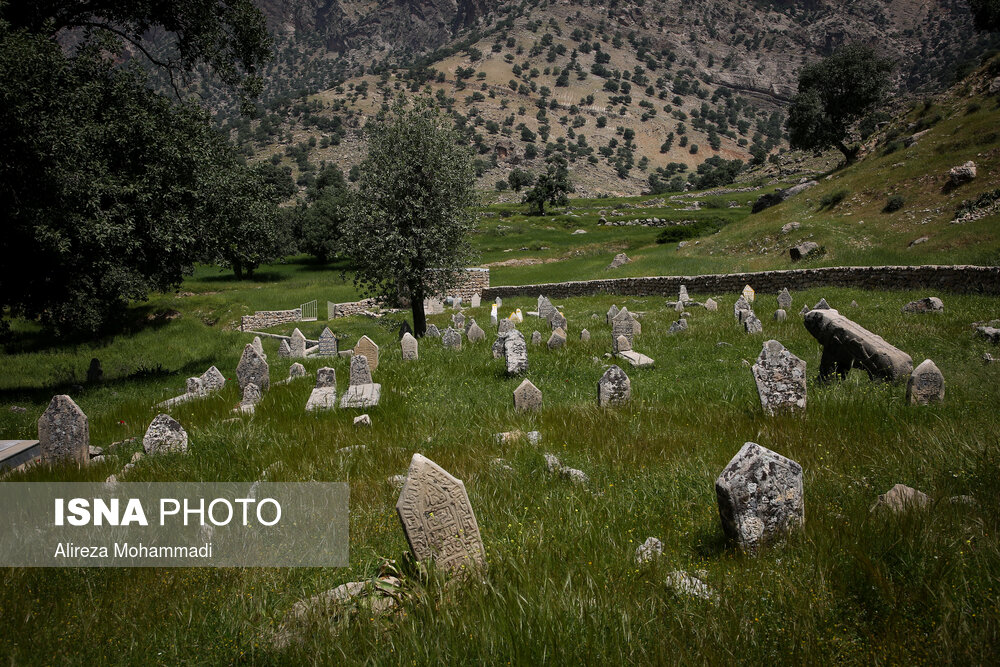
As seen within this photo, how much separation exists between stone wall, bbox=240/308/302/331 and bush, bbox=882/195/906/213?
3459 centimetres

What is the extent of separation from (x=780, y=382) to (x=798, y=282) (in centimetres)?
1957

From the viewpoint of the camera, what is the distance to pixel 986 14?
4231 centimetres

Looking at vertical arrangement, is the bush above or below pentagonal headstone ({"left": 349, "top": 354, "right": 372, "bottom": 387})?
above

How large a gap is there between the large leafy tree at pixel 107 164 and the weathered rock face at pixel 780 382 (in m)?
15.0

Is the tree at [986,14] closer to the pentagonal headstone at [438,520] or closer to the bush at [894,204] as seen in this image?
the bush at [894,204]

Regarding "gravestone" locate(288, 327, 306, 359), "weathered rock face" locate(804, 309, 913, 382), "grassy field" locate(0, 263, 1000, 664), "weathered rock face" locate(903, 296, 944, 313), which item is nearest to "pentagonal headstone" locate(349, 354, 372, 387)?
"grassy field" locate(0, 263, 1000, 664)

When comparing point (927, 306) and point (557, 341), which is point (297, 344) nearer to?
point (557, 341)

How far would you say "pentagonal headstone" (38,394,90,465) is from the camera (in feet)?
22.9

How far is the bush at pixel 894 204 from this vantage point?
1078 inches

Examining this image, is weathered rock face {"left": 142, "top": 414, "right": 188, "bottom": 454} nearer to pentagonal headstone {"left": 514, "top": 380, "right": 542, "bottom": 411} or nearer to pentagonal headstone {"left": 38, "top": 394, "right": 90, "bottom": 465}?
pentagonal headstone {"left": 38, "top": 394, "right": 90, "bottom": 465}

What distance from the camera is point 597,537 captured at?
370cm

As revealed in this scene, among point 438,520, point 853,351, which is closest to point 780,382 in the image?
point 853,351

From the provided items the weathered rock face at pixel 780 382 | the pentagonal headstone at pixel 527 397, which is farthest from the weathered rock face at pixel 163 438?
the weathered rock face at pixel 780 382

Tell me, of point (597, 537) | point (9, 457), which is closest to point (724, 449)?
point (597, 537)
